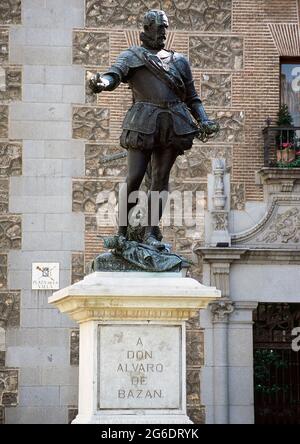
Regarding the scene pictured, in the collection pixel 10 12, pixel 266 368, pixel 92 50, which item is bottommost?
pixel 266 368

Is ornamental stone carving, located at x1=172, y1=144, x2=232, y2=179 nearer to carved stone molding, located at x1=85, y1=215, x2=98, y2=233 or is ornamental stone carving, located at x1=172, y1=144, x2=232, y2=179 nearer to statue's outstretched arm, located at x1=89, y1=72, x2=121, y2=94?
carved stone molding, located at x1=85, y1=215, x2=98, y2=233

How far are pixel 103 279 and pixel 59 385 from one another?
7.81 meters

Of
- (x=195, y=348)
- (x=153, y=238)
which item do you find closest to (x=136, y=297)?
(x=153, y=238)

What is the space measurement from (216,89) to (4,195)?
141 inches

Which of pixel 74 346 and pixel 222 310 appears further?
pixel 222 310

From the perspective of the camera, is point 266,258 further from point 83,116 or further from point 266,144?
point 83,116

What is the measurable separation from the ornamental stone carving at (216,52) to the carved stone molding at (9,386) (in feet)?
17.5

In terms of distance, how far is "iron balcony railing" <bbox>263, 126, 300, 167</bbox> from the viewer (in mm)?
18422

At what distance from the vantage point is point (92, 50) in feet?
61.1

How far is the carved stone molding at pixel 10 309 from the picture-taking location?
1798 cm

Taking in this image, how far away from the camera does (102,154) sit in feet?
60.5

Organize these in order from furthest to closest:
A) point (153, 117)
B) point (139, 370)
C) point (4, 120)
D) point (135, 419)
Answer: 1. point (4, 120)
2. point (153, 117)
3. point (139, 370)
4. point (135, 419)

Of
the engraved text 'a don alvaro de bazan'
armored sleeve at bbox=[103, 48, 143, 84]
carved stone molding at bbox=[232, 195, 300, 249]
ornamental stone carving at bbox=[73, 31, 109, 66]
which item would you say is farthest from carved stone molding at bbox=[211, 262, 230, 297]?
the engraved text 'a don alvaro de bazan'

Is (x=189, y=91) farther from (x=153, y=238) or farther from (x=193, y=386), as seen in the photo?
(x=193, y=386)
